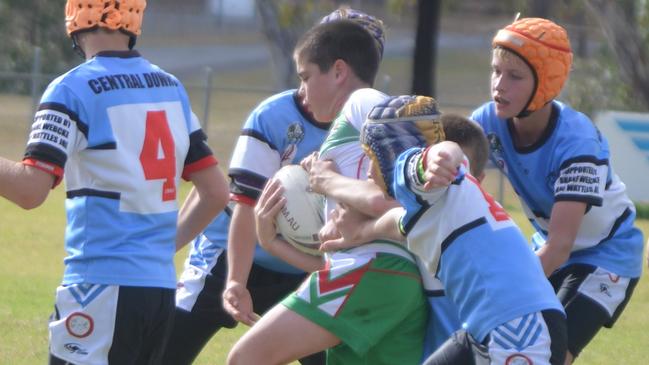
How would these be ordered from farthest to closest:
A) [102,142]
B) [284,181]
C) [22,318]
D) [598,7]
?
[598,7] < [22,318] < [284,181] < [102,142]

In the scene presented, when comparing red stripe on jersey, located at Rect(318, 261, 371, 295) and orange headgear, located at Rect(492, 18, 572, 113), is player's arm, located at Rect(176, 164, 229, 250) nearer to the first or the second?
red stripe on jersey, located at Rect(318, 261, 371, 295)

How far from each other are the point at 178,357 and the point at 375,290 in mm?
1635

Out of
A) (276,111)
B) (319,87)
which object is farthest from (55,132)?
(276,111)

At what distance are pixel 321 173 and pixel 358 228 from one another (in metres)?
0.26

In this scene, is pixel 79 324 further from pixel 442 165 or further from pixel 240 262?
pixel 442 165

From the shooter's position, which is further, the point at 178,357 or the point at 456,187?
the point at 178,357

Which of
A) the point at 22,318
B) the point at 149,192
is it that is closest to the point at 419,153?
the point at 149,192

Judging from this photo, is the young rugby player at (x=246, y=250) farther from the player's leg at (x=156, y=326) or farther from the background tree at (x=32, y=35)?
the background tree at (x=32, y=35)

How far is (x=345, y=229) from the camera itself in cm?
442

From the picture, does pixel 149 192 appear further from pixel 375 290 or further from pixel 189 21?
pixel 189 21

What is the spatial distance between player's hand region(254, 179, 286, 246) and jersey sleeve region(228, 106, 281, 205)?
346mm

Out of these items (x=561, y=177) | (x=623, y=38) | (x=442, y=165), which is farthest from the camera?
(x=623, y=38)

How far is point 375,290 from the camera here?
4.41m

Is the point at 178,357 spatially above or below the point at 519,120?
below
